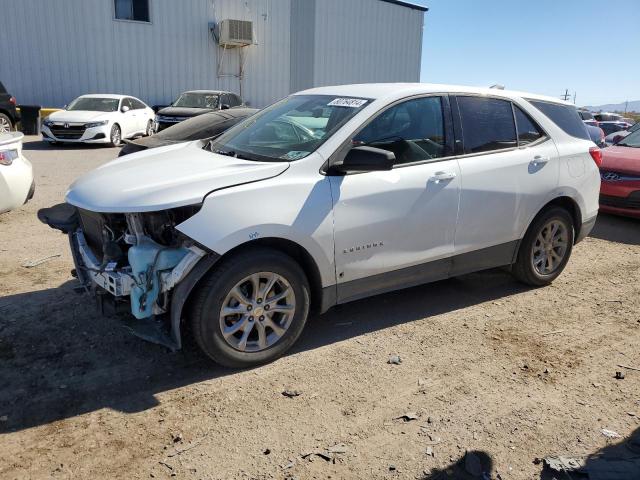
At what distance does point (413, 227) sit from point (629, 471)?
2.04 m

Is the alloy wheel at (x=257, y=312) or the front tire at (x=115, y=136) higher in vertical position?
the alloy wheel at (x=257, y=312)

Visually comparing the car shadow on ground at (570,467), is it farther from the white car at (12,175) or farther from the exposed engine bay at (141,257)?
the white car at (12,175)

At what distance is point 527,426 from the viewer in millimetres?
3129

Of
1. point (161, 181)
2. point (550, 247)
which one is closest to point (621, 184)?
point (550, 247)

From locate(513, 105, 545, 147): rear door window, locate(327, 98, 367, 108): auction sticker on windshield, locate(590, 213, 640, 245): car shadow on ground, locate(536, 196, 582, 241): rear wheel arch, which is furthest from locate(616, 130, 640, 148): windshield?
locate(327, 98, 367, 108): auction sticker on windshield

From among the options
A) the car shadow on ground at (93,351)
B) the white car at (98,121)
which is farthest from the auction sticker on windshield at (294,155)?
the white car at (98,121)

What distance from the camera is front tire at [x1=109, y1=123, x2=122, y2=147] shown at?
51.4 feet

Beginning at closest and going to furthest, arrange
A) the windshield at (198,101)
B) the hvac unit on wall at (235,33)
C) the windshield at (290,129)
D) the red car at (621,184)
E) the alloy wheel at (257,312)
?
the alloy wheel at (257,312), the windshield at (290,129), the red car at (621,184), the windshield at (198,101), the hvac unit on wall at (235,33)

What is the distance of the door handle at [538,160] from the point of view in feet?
15.8

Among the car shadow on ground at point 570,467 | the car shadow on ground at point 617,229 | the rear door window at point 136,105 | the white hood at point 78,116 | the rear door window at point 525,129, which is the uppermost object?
the rear door window at point 525,129

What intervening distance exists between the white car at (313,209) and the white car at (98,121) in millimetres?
11700

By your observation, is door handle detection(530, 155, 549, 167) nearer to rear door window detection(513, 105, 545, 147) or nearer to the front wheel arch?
rear door window detection(513, 105, 545, 147)

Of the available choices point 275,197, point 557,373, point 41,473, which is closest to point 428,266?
point 557,373

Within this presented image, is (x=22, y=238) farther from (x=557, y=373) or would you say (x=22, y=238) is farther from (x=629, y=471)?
(x=629, y=471)
